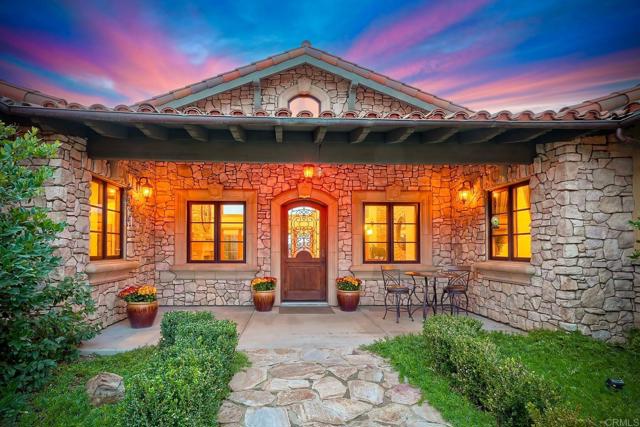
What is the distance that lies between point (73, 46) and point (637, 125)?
355 inches

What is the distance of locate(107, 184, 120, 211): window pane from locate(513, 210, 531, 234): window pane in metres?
7.17

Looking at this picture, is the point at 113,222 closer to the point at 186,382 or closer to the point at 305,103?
the point at 305,103

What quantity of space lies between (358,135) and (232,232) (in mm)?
4441

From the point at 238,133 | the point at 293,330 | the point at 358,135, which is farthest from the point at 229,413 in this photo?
the point at 358,135

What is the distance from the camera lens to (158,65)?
25.4ft

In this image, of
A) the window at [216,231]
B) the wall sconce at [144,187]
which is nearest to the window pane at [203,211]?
the window at [216,231]

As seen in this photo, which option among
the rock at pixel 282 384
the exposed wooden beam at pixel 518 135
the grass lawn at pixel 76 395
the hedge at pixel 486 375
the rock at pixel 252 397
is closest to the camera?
the hedge at pixel 486 375

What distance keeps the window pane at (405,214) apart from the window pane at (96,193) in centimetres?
595

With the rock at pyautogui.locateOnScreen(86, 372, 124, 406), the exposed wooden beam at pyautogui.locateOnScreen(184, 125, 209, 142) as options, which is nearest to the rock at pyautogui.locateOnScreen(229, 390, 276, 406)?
the rock at pyautogui.locateOnScreen(86, 372, 124, 406)

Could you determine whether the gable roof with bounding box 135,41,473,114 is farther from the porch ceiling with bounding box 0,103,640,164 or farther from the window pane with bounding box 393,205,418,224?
the porch ceiling with bounding box 0,103,640,164

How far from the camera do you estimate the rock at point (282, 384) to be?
3.58m

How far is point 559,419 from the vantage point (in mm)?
2113

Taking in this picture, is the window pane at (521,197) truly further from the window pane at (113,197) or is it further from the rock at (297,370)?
the window pane at (113,197)

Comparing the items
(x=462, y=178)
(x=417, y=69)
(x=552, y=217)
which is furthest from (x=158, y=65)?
(x=552, y=217)
